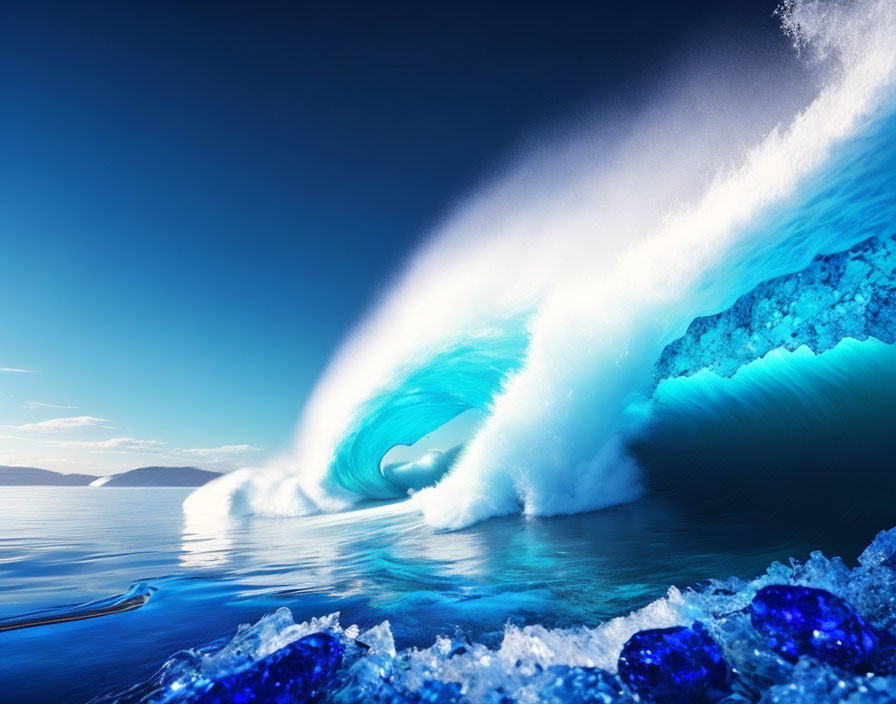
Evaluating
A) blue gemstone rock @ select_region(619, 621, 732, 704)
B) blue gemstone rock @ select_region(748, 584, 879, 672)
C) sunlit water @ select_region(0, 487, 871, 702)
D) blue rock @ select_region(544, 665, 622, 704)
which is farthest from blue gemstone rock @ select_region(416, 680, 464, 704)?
blue gemstone rock @ select_region(748, 584, 879, 672)

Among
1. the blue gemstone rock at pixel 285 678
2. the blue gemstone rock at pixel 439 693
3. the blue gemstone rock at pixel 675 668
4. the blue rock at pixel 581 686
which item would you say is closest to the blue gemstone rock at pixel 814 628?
the blue gemstone rock at pixel 675 668

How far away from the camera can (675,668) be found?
1639 millimetres

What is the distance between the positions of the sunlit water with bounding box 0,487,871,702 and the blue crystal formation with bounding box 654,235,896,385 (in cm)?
302

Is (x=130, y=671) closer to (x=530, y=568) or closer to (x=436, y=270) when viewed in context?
(x=530, y=568)

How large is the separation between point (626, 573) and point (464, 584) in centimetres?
127

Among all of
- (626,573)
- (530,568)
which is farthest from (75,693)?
(626,573)

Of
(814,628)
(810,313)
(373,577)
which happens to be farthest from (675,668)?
(810,313)

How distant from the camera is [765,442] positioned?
841cm

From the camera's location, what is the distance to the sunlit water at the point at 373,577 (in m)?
2.29

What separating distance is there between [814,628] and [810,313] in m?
6.13

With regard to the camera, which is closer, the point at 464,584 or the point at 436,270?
the point at 464,584

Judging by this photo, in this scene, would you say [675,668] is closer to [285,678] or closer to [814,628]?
[814,628]

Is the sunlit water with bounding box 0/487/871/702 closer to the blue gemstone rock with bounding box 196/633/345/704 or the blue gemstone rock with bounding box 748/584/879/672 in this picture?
the blue gemstone rock with bounding box 196/633/345/704

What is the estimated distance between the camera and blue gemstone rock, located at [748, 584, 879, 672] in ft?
5.47
